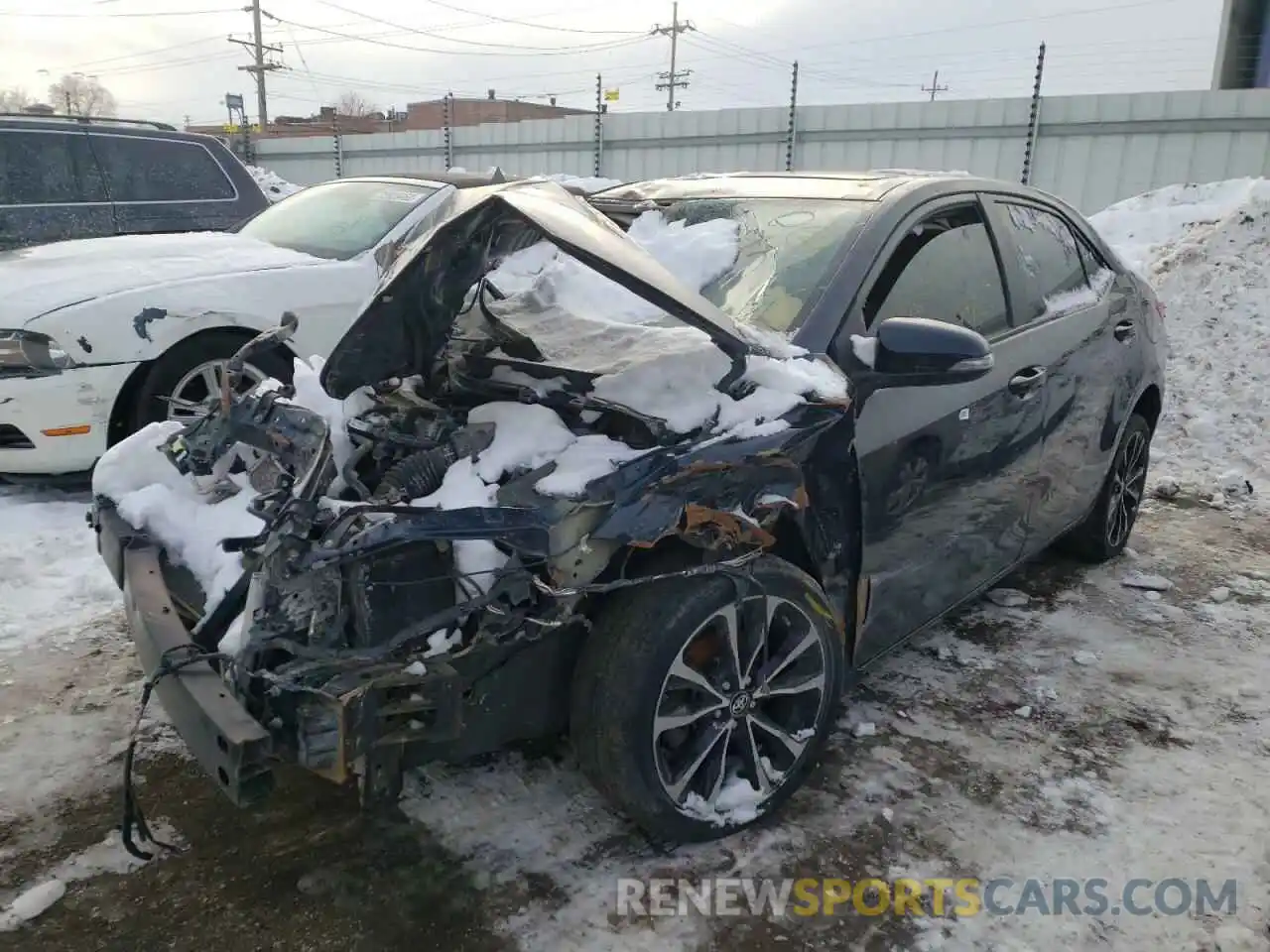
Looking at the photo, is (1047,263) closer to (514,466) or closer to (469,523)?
(514,466)

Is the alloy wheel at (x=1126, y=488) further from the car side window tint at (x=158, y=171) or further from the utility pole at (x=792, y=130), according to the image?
the utility pole at (x=792, y=130)

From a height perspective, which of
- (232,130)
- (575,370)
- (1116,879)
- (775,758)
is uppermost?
(232,130)

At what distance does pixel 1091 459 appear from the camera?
161 inches

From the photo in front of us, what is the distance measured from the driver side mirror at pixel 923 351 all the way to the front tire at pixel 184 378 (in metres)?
3.06

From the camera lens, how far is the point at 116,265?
5039mm

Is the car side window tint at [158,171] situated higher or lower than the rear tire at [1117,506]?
higher

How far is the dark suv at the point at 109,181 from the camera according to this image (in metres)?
6.83

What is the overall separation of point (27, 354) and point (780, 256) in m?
3.63

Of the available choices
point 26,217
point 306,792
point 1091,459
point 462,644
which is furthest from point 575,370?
point 26,217

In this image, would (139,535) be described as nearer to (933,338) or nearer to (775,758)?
(775,758)

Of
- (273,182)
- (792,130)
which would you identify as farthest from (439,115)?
(792,130)

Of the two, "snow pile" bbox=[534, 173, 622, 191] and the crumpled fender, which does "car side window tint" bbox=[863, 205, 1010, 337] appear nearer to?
"snow pile" bbox=[534, 173, 622, 191]

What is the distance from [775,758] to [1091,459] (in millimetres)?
2306

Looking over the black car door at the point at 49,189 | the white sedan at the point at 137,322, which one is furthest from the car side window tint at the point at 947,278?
the black car door at the point at 49,189
